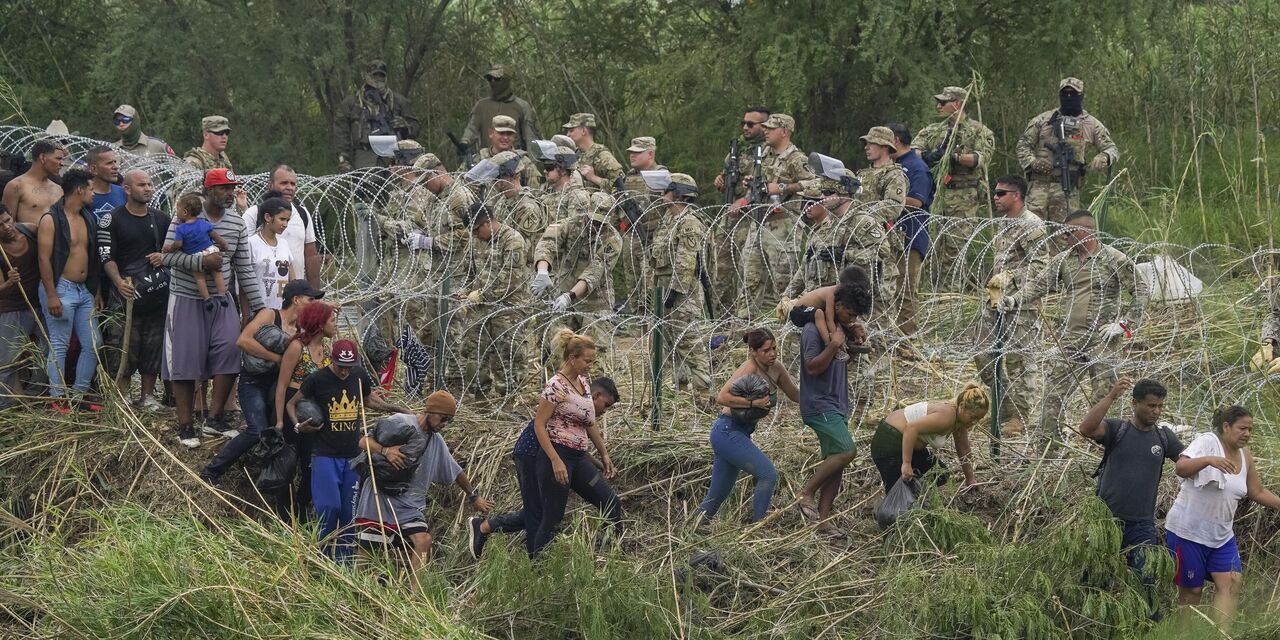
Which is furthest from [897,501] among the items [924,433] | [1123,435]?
[1123,435]

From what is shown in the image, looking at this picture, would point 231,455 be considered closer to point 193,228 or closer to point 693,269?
point 193,228

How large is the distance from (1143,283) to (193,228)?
5.18m

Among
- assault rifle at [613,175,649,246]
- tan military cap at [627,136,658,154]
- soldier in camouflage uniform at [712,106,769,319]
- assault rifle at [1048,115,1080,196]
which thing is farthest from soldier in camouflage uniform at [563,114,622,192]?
assault rifle at [1048,115,1080,196]

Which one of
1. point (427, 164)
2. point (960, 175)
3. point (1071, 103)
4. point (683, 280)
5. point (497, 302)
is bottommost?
point (497, 302)

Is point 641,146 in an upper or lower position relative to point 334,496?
upper

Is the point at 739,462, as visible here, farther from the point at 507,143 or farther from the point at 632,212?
the point at 507,143

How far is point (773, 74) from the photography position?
14.4 m

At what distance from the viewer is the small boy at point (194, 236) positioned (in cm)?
914

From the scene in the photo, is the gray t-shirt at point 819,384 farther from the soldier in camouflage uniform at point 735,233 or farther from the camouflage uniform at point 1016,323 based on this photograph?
the soldier in camouflage uniform at point 735,233

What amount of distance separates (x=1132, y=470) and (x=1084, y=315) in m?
1.86

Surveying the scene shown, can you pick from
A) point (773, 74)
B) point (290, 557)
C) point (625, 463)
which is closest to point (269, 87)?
point (773, 74)

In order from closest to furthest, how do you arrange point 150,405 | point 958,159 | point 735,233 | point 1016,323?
1. point 1016,323
2. point 150,405
3. point 735,233
4. point 958,159

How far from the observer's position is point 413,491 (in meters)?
8.19

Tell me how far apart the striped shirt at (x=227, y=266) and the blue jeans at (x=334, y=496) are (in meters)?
1.52
